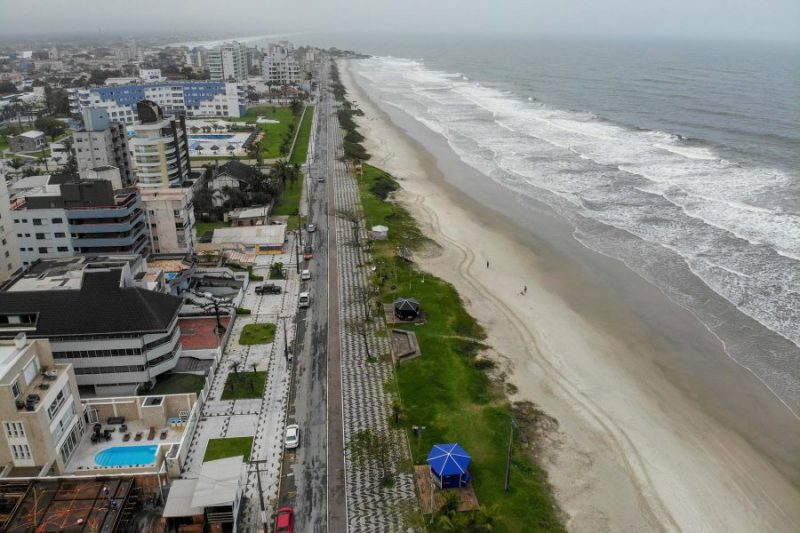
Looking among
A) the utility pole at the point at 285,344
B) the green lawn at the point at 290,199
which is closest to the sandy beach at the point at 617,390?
the utility pole at the point at 285,344

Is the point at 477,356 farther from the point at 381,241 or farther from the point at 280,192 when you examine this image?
the point at 280,192

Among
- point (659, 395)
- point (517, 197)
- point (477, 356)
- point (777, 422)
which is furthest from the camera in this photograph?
point (517, 197)

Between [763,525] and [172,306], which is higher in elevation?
[172,306]

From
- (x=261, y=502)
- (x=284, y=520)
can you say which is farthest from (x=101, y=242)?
(x=284, y=520)

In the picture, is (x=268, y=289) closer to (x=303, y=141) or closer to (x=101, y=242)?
(x=101, y=242)

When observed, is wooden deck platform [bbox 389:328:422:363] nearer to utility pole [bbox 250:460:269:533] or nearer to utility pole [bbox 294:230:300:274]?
utility pole [bbox 250:460:269:533]

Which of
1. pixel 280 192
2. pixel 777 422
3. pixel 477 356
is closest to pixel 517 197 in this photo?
pixel 280 192
